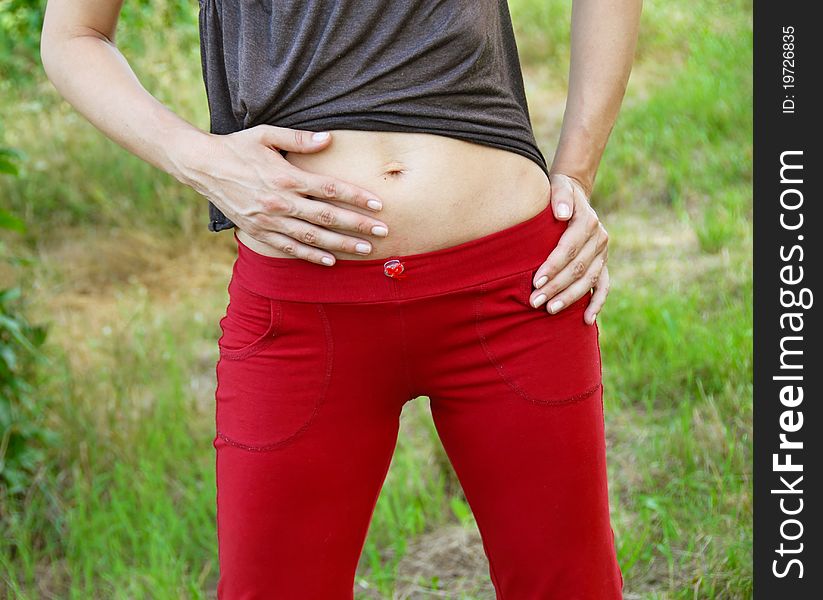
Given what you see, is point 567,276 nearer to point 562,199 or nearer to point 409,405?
point 562,199

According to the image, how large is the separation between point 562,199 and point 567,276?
13 cm

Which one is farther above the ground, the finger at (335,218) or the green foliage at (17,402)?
the finger at (335,218)

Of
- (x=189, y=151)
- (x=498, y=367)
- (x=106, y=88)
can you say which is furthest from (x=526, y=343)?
(x=106, y=88)

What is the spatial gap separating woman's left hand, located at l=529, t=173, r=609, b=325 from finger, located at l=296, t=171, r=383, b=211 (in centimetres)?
24

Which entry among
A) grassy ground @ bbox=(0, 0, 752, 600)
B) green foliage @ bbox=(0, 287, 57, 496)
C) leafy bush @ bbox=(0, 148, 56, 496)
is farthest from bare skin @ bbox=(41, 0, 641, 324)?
green foliage @ bbox=(0, 287, 57, 496)

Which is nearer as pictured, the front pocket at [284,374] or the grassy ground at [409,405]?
the front pocket at [284,374]

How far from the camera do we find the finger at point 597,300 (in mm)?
1334

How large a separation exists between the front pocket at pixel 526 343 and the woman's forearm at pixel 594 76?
28cm

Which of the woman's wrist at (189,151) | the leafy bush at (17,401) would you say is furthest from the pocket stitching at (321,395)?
the leafy bush at (17,401)

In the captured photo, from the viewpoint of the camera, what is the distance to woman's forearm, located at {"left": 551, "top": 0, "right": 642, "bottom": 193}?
1443 millimetres

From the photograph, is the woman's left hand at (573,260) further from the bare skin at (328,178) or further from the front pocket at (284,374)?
the front pocket at (284,374)

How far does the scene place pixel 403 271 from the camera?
1215 mm
